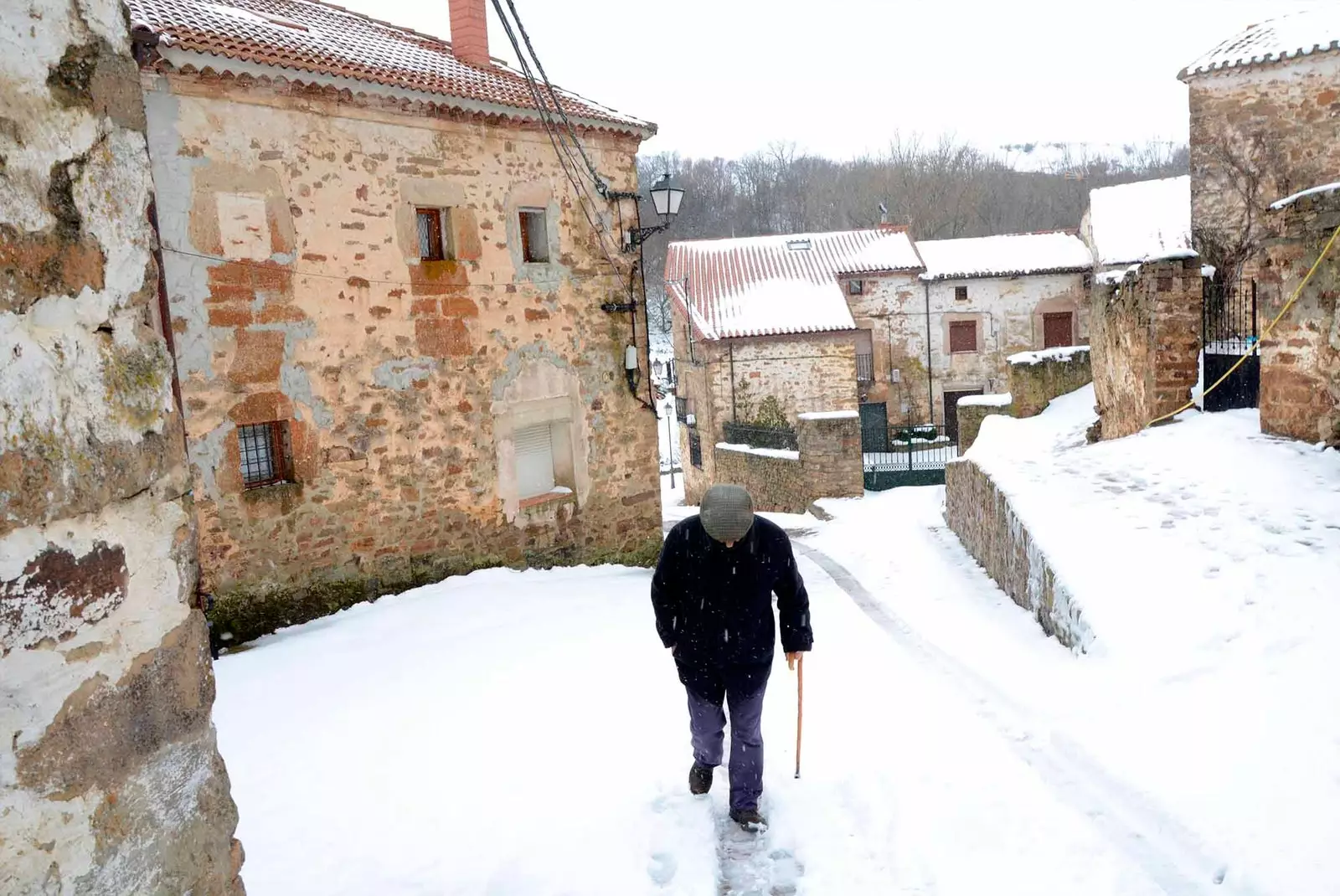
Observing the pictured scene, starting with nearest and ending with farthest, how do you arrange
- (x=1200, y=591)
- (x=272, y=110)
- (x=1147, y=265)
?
(x=1200, y=591), (x=272, y=110), (x=1147, y=265)

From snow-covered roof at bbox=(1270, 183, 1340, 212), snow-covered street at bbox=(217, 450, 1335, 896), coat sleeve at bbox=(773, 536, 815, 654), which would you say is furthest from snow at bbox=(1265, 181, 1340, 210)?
coat sleeve at bbox=(773, 536, 815, 654)

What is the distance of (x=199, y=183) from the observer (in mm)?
7109

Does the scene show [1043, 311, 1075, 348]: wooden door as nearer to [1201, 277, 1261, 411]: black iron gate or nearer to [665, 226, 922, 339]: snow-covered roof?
[665, 226, 922, 339]: snow-covered roof

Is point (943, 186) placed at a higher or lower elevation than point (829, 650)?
higher

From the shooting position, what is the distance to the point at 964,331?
93.6 feet

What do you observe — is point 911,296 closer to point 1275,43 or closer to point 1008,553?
point 1275,43

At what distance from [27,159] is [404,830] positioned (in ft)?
9.84

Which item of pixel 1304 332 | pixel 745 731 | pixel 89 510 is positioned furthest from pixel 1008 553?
pixel 89 510

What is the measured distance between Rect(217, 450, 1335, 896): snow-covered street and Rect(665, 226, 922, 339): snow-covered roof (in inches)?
694

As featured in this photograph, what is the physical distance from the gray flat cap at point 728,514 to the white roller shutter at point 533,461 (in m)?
6.21

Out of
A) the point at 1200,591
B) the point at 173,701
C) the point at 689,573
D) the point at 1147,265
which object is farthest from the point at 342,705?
the point at 1147,265

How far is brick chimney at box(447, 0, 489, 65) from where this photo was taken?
1048cm

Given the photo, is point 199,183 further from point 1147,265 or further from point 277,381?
point 1147,265

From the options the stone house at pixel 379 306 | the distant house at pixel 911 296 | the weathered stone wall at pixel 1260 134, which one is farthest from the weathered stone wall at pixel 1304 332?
the distant house at pixel 911 296
